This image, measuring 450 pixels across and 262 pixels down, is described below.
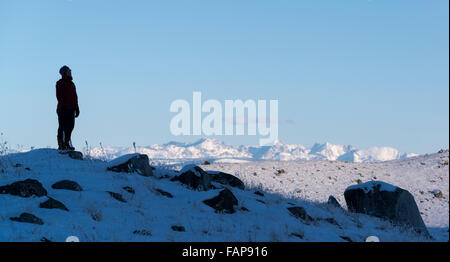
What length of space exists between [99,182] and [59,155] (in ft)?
11.2

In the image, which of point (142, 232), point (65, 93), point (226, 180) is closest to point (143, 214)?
point (142, 232)

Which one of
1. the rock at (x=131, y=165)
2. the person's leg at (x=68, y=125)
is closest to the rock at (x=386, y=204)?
the rock at (x=131, y=165)

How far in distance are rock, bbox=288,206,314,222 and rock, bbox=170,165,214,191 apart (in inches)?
88.2

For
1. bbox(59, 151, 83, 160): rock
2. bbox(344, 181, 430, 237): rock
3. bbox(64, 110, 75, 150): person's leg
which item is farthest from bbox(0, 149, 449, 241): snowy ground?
bbox(344, 181, 430, 237): rock

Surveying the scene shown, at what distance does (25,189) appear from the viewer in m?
9.80

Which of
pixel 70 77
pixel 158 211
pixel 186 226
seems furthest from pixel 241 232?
pixel 70 77

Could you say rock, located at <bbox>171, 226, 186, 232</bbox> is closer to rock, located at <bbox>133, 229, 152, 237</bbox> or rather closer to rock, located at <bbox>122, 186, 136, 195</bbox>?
rock, located at <bbox>133, 229, 152, 237</bbox>

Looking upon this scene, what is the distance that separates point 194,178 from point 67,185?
3453 mm

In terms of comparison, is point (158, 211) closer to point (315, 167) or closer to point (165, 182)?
point (165, 182)

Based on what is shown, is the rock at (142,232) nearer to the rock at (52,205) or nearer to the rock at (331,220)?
the rock at (52,205)

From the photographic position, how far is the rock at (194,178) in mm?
12836

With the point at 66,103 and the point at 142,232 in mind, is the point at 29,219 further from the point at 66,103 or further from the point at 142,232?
the point at 66,103
